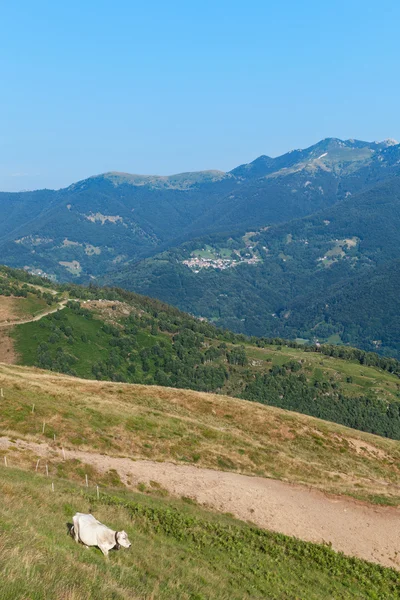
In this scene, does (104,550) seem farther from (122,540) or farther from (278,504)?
(278,504)

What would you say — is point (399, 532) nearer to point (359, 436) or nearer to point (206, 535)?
point (206, 535)

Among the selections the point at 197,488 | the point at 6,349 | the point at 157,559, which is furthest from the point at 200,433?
the point at 6,349

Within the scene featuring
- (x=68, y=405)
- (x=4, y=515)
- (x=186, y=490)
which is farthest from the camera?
(x=68, y=405)

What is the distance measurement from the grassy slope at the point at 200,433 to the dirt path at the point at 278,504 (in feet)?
9.28

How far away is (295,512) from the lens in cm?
4556

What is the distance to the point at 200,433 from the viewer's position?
209 ft

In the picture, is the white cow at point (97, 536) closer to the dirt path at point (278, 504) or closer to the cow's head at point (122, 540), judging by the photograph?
the cow's head at point (122, 540)

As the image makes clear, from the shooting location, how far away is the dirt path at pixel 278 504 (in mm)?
41344

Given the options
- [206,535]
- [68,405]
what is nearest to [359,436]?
[68,405]

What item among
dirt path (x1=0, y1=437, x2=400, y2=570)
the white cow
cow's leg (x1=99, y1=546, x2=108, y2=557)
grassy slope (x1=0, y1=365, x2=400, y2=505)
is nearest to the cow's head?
the white cow

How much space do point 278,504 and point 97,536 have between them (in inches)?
1175

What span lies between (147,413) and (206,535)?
36.3 meters

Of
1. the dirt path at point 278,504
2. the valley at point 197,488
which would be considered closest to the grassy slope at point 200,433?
the valley at point 197,488

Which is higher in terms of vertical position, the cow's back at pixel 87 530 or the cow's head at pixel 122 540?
the cow's back at pixel 87 530
